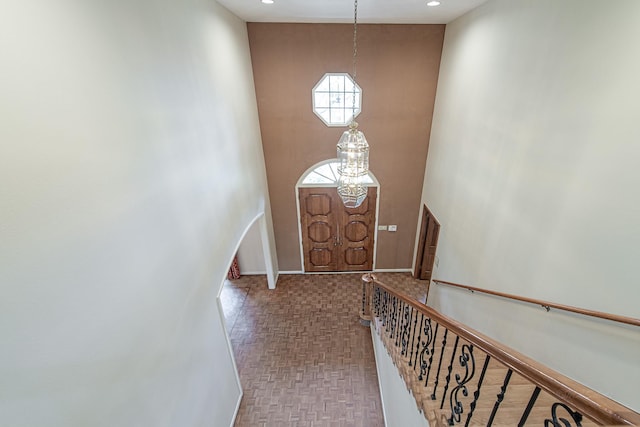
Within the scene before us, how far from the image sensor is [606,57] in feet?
6.51

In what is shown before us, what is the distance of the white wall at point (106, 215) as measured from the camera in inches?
51.2

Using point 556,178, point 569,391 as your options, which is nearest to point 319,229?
point 556,178

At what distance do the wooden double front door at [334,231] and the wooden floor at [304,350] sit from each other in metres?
0.37

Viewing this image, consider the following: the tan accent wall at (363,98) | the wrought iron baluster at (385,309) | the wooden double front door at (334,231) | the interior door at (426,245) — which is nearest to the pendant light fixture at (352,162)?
the wrought iron baluster at (385,309)

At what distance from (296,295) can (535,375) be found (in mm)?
5588

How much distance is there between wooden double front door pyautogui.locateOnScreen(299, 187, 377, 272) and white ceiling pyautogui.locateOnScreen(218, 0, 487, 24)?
3049 mm

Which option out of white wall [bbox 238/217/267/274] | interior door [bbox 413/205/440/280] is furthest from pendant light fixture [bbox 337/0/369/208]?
white wall [bbox 238/217/267/274]

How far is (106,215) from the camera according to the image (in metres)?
1.76

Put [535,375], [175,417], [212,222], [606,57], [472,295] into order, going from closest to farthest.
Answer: [535,375] < [606,57] < [175,417] < [212,222] < [472,295]

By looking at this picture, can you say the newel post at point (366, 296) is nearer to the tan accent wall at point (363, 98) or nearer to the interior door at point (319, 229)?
the interior door at point (319, 229)

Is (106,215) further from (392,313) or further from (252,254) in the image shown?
(252,254)

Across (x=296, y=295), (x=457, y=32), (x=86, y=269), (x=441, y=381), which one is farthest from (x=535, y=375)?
(x=296, y=295)

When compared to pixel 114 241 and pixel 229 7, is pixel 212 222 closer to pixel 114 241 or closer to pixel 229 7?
pixel 114 241

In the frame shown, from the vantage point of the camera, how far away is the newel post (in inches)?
202
